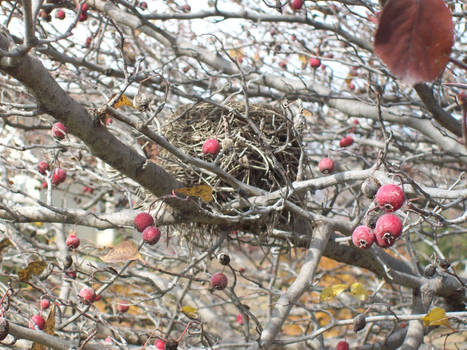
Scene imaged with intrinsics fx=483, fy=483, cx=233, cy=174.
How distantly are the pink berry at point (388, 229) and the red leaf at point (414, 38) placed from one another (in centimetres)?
78

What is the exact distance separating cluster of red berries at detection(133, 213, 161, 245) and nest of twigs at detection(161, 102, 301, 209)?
0.52 metres

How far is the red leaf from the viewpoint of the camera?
808 millimetres

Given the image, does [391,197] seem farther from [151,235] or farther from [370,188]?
[151,235]

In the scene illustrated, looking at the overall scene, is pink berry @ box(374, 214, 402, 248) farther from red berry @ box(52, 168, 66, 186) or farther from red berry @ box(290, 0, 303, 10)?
red berry @ box(290, 0, 303, 10)

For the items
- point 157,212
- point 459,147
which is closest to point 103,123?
point 157,212

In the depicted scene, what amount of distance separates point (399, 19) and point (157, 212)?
159cm

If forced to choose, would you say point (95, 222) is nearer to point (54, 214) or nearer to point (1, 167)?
point (54, 214)

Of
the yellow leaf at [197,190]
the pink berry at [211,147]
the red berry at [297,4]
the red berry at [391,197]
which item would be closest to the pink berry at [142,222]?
the yellow leaf at [197,190]

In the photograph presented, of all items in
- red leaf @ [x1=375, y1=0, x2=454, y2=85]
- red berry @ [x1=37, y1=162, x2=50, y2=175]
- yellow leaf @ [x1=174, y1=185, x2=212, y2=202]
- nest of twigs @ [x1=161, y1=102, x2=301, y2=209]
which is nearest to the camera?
red leaf @ [x1=375, y1=0, x2=454, y2=85]

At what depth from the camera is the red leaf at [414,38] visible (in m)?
0.81

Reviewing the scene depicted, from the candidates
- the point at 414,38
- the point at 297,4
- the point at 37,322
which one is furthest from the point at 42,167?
the point at 414,38

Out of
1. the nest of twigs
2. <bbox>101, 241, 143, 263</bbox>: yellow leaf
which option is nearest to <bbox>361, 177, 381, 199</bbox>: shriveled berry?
the nest of twigs

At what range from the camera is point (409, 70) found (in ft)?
2.67

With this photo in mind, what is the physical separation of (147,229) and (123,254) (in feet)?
1.13
